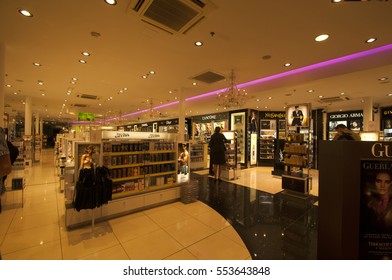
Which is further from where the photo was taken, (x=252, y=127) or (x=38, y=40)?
(x=252, y=127)

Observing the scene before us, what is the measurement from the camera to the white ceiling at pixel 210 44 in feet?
8.68

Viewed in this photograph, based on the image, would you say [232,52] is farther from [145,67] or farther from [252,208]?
[252,208]

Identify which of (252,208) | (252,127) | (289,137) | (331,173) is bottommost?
(252,208)

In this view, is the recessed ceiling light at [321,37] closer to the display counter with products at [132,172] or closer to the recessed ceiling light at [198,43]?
the recessed ceiling light at [198,43]

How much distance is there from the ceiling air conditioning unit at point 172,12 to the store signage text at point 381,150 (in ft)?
8.24

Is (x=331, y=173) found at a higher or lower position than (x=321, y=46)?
lower

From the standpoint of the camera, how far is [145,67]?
4.82 meters

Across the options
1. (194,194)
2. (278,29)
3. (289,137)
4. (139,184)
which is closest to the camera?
(278,29)

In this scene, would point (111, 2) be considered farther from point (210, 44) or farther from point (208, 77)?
point (208, 77)

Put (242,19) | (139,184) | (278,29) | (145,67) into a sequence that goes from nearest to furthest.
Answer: (242,19) < (278,29) < (139,184) < (145,67)

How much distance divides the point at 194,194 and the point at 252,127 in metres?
7.14

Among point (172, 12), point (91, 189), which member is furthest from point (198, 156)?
point (172, 12)

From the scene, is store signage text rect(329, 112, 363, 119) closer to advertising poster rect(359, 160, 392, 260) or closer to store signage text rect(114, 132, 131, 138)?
advertising poster rect(359, 160, 392, 260)
